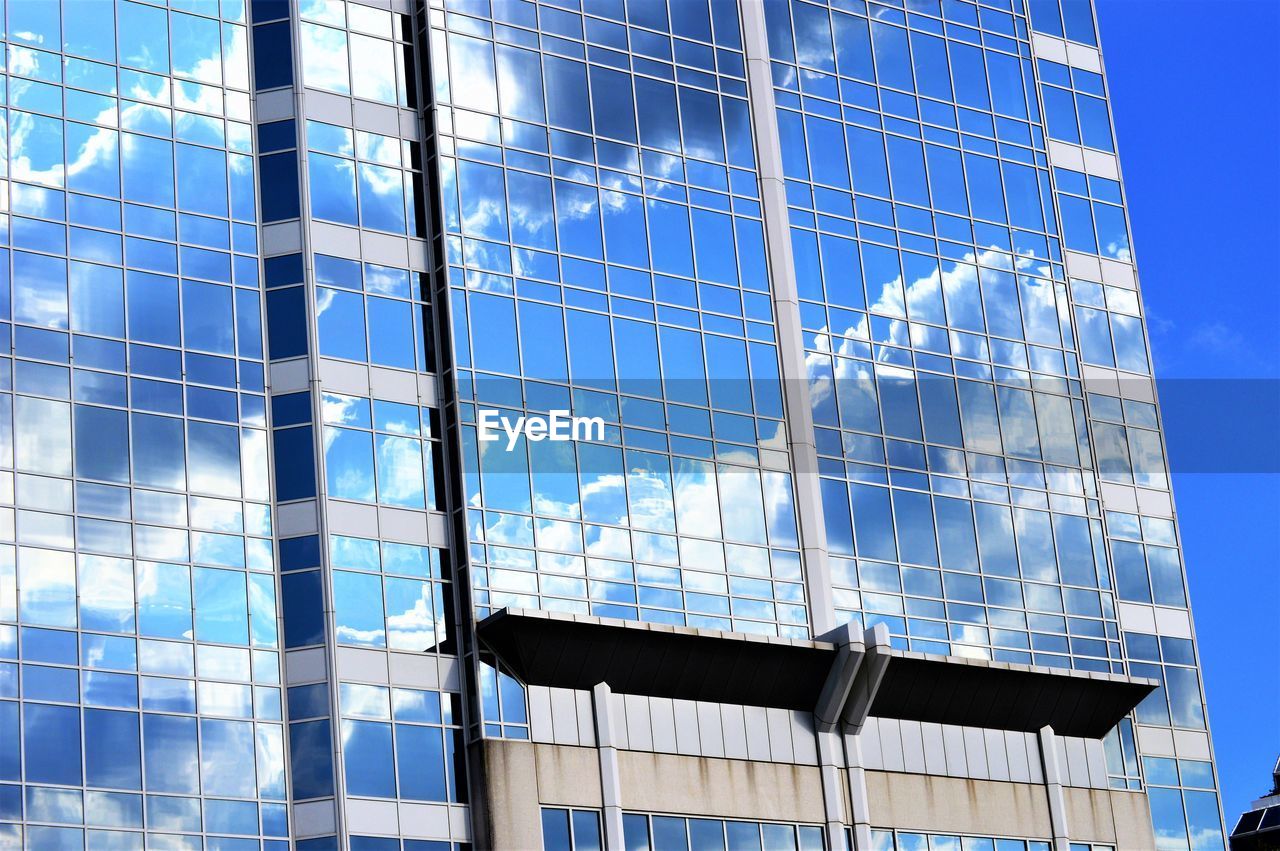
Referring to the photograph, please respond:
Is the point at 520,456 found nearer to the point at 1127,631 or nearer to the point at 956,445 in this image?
the point at 956,445

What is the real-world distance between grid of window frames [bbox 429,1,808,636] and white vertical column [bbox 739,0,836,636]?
1.33ft

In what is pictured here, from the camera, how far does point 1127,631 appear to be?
195 ft

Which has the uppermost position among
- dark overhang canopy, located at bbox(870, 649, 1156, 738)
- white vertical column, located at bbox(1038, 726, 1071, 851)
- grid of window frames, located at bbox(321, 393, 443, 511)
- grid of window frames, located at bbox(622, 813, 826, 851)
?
grid of window frames, located at bbox(321, 393, 443, 511)

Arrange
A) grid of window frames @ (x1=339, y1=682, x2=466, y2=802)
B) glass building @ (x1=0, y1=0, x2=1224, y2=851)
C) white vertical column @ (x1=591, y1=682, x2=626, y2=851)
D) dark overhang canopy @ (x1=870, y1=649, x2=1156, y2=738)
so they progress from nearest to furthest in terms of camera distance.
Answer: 1. glass building @ (x1=0, y1=0, x2=1224, y2=851)
2. grid of window frames @ (x1=339, y1=682, x2=466, y2=802)
3. white vertical column @ (x1=591, y1=682, x2=626, y2=851)
4. dark overhang canopy @ (x1=870, y1=649, x2=1156, y2=738)

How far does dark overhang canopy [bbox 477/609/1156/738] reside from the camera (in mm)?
49781

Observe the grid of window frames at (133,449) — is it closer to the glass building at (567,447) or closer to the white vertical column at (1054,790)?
the glass building at (567,447)

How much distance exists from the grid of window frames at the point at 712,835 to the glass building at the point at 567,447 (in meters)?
0.10

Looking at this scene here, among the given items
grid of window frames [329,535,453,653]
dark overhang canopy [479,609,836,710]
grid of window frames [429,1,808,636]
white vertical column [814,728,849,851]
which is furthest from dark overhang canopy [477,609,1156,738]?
grid of window frames [329,535,453,653]

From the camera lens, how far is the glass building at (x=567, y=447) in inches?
1857

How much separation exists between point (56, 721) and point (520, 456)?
42.6ft

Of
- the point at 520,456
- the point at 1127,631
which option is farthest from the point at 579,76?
the point at 1127,631

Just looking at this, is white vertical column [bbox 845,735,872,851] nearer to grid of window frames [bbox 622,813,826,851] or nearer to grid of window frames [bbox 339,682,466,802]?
grid of window frames [bbox 622,813,826,851]

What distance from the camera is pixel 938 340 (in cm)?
5944

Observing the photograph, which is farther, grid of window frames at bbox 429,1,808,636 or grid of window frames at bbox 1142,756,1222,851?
grid of window frames at bbox 1142,756,1222,851
